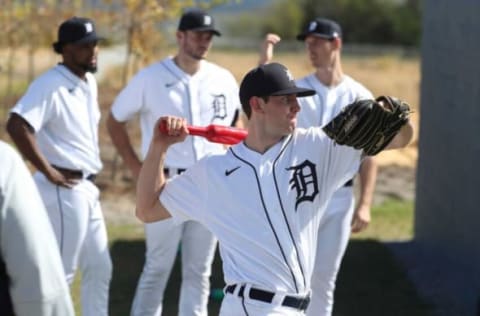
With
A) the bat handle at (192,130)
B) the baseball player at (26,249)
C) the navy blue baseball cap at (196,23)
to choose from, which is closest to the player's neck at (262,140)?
the bat handle at (192,130)

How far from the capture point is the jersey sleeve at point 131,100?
702 centimetres

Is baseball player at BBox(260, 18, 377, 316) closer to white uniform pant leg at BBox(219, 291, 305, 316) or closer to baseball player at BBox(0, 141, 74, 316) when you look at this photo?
white uniform pant leg at BBox(219, 291, 305, 316)

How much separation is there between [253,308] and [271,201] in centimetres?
44

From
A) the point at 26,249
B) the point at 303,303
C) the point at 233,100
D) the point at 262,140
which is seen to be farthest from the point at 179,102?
the point at 26,249

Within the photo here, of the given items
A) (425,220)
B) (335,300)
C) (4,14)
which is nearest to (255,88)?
(335,300)

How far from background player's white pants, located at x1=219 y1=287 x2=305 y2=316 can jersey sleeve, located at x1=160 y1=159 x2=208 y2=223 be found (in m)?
0.39

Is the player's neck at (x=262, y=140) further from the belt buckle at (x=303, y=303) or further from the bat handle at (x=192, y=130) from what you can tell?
the belt buckle at (x=303, y=303)

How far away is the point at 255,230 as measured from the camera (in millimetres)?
4688

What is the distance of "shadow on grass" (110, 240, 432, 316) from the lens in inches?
318

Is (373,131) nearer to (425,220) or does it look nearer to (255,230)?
(255,230)

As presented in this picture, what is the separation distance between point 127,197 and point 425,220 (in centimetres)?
354

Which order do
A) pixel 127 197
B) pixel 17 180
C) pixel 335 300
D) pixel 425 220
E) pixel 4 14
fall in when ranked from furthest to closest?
pixel 4 14, pixel 127 197, pixel 425 220, pixel 335 300, pixel 17 180

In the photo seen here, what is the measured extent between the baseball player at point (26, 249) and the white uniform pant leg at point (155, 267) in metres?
3.49

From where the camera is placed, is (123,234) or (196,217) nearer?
(196,217)
